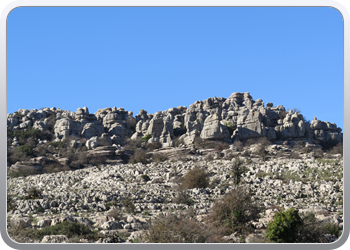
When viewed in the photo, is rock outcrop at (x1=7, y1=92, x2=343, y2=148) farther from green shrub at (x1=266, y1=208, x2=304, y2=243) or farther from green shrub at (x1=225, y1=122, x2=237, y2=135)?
green shrub at (x1=266, y1=208, x2=304, y2=243)

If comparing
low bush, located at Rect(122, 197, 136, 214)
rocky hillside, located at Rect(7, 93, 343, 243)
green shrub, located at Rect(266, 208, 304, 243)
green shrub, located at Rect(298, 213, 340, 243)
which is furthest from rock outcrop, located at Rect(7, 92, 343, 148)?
green shrub, located at Rect(266, 208, 304, 243)

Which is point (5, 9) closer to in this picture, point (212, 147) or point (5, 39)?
point (5, 39)

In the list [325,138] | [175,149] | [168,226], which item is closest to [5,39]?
[168,226]

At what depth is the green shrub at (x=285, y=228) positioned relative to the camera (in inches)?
530

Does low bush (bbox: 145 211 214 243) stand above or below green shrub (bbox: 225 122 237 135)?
below

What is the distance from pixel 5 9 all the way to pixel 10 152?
1597 inches

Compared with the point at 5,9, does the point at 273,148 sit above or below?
below

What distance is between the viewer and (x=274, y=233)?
1356 centimetres

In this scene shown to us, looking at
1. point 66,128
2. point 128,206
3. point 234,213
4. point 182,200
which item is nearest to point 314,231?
point 234,213

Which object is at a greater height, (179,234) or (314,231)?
(179,234)

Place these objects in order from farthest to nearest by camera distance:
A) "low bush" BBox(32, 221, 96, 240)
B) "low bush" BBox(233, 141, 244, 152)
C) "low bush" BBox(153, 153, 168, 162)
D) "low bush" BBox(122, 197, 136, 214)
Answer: "low bush" BBox(233, 141, 244, 152) < "low bush" BBox(153, 153, 168, 162) < "low bush" BBox(122, 197, 136, 214) < "low bush" BBox(32, 221, 96, 240)

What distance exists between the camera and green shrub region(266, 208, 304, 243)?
530 inches

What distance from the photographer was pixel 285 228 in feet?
44.5

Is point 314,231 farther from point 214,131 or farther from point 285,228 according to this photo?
point 214,131
